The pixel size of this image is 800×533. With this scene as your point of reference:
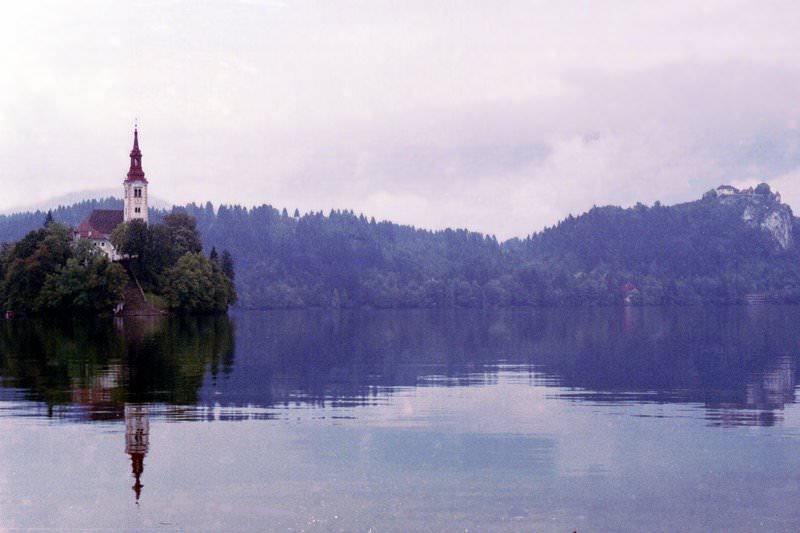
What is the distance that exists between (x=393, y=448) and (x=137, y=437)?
9960 millimetres

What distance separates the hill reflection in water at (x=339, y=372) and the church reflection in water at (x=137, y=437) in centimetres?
66

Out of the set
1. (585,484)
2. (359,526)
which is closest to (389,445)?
(585,484)

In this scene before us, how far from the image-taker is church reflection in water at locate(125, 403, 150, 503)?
110ft

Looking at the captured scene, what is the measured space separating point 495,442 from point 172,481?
1342 centimetres

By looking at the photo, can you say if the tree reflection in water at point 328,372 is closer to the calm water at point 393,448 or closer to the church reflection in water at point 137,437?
the church reflection in water at point 137,437

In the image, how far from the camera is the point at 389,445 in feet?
129

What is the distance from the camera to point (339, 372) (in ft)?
243

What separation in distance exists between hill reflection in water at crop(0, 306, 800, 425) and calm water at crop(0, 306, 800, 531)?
352mm

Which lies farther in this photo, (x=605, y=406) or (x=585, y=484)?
(x=605, y=406)

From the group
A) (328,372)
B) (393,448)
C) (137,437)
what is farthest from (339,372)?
(393,448)

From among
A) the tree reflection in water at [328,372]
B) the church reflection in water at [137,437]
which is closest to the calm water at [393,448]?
the church reflection in water at [137,437]

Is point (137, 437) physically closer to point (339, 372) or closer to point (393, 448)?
point (393, 448)

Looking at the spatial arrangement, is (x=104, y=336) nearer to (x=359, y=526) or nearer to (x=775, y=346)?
(x=775, y=346)

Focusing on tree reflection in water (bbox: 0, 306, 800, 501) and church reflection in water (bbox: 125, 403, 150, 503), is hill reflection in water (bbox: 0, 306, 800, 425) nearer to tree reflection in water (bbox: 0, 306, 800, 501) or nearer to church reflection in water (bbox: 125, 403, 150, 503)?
tree reflection in water (bbox: 0, 306, 800, 501)
